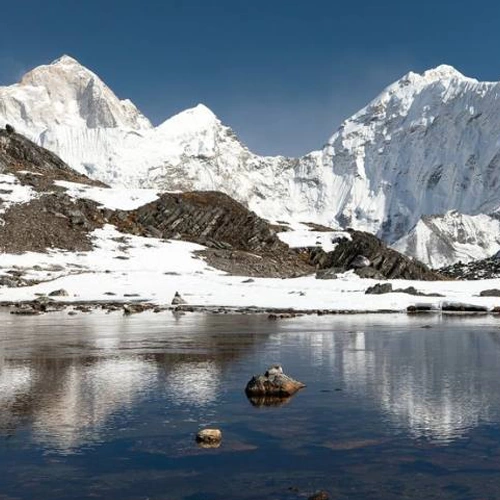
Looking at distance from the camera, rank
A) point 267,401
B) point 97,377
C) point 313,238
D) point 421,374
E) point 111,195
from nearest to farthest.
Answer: point 267,401
point 97,377
point 421,374
point 313,238
point 111,195

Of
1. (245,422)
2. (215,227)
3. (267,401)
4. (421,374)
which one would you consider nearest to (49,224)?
(215,227)

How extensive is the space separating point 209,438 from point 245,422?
179cm

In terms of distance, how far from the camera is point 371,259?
11412cm

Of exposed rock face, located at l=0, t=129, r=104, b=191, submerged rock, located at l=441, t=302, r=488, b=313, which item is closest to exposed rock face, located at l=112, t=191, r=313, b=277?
exposed rock face, located at l=0, t=129, r=104, b=191

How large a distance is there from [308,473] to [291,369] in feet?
37.9

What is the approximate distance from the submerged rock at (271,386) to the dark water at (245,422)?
417 mm

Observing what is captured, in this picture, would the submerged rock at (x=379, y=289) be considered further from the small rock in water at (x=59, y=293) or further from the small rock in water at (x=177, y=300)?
the small rock in water at (x=59, y=293)

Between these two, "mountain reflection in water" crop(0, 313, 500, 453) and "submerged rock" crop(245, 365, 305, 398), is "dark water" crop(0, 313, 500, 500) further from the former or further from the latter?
"submerged rock" crop(245, 365, 305, 398)

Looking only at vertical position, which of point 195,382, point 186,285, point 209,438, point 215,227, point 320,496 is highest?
point 215,227

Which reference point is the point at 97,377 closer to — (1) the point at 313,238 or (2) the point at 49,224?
(2) the point at 49,224

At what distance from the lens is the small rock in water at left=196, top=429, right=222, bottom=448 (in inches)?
578

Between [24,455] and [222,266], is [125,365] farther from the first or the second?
[222,266]

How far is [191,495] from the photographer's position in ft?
38.3

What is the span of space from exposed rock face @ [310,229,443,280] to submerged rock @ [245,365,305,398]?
91.0 meters
